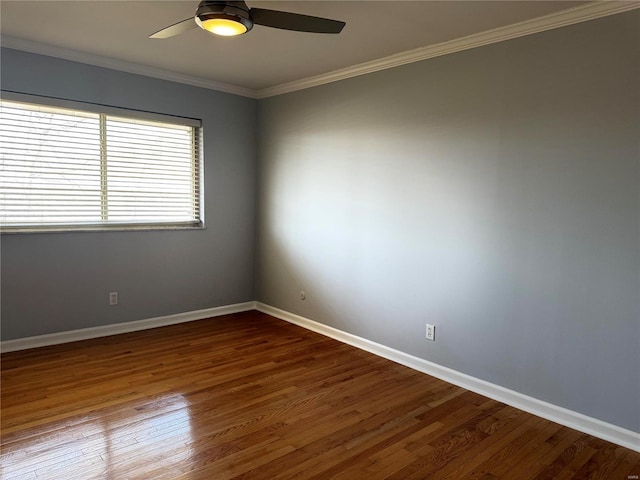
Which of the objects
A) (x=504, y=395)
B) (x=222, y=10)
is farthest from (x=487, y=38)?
(x=504, y=395)

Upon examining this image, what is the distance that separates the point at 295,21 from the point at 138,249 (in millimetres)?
2832

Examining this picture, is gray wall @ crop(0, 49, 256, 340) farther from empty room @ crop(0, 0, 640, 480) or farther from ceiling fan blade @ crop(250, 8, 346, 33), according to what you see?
ceiling fan blade @ crop(250, 8, 346, 33)

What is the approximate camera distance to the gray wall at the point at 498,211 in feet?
7.97

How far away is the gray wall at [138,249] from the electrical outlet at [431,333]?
2.35m

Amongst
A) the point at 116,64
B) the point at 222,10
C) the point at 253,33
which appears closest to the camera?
the point at 222,10

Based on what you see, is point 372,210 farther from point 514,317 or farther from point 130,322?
point 130,322

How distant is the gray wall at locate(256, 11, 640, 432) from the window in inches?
52.8

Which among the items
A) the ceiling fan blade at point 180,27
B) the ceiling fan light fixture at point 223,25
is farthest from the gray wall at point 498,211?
the ceiling fan blade at point 180,27

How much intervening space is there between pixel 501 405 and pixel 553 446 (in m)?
0.48

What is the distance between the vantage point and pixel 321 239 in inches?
168

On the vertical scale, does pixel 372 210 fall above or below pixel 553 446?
above

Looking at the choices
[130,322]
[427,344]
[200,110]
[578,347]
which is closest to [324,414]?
[427,344]

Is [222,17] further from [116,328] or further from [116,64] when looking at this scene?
[116,328]

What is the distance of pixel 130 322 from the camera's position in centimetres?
415
